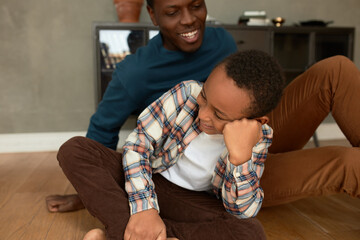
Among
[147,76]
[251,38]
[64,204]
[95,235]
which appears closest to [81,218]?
[64,204]

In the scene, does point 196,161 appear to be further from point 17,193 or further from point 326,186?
point 17,193

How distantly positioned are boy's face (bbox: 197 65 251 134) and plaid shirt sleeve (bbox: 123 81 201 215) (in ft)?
0.48

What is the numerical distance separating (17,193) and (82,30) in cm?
152

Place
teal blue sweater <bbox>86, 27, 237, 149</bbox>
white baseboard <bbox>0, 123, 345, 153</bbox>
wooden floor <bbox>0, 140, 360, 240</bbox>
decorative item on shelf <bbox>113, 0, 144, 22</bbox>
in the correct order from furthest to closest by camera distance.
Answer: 1. white baseboard <bbox>0, 123, 345, 153</bbox>
2. decorative item on shelf <bbox>113, 0, 144, 22</bbox>
3. teal blue sweater <bbox>86, 27, 237, 149</bbox>
4. wooden floor <bbox>0, 140, 360, 240</bbox>

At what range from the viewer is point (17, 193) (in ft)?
5.59

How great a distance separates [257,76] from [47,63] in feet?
7.38

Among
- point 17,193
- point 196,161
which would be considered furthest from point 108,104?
point 17,193

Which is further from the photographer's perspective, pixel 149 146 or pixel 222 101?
pixel 149 146

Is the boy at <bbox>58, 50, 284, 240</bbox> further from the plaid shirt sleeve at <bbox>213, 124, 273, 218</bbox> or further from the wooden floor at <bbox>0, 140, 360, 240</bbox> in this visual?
the wooden floor at <bbox>0, 140, 360, 240</bbox>

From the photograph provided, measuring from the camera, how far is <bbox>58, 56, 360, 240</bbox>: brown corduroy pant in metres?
1.02

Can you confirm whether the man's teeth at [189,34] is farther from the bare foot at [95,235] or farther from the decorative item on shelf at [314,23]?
the decorative item on shelf at [314,23]

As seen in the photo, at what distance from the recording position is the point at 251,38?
2.77m

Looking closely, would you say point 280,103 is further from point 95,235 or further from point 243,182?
point 95,235

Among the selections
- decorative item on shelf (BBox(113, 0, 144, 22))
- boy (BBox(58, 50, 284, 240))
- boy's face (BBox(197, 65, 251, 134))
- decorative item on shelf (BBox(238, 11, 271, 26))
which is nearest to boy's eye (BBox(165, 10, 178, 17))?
boy (BBox(58, 50, 284, 240))
